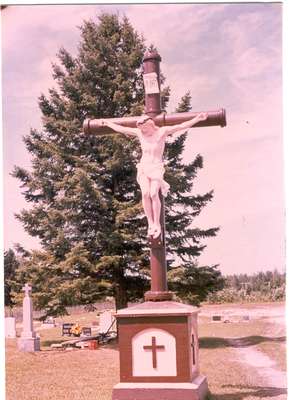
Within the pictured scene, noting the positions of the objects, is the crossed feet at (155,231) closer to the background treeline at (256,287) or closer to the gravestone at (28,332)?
the background treeline at (256,287)

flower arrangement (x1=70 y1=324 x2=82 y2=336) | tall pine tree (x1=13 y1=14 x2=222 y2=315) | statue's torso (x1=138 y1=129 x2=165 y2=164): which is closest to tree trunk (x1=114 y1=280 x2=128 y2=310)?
tall pine tree (x1=13 y1=14 x2=222 y2=315)

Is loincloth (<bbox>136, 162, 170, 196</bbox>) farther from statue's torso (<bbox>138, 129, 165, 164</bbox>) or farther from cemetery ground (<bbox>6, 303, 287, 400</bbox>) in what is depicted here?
cemetery ground (<bbox>6, 303, 287, 400</bbox>)

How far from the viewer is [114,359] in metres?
10.4

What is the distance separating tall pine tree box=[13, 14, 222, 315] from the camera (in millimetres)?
12484

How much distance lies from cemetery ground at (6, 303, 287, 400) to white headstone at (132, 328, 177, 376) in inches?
37.6

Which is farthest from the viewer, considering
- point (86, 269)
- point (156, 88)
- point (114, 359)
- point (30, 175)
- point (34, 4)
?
point (30, 175)

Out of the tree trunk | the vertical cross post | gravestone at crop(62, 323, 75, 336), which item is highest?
the vertical cross post

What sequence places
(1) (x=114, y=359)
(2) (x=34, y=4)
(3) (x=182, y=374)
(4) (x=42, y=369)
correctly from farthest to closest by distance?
(1) (x=114, y=359)
(4) (x=42, y=369)
(2) (x=34, y=4)
(3) (x=182, y=374)

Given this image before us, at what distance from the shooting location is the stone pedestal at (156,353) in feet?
18.5

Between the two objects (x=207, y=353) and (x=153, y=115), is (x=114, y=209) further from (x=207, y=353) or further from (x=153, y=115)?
(x=153, y=115)

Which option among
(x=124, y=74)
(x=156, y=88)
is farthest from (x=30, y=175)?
(x=156, y=88)

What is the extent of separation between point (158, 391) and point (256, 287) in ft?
26.8

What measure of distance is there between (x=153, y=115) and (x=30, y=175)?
7887mm

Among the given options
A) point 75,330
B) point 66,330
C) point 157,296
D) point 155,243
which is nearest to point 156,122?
point 155,243
